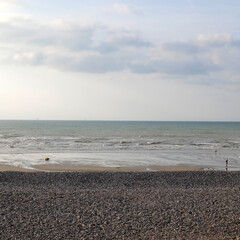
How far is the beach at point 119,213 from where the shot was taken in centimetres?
805

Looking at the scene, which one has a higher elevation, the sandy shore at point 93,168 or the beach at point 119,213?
the beach at point 119,213

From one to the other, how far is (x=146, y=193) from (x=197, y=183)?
14.5 feet

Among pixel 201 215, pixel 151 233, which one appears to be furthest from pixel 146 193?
pixel 151 233

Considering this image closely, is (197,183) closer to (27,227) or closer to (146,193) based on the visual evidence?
(146,193)

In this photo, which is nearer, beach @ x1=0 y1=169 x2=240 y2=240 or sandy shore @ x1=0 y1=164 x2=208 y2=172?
beach @ x1=0 y1=169 x2=240 y2=240

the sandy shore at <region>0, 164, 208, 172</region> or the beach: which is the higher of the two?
the beach

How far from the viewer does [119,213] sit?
31.4ft

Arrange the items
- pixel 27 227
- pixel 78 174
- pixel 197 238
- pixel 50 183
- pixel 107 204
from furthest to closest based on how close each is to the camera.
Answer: pixel 78 174 < pixel 50 183 < pixel 107 204 < pixel 27 227 < pixel 197 238

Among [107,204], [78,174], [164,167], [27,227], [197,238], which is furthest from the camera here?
[164,167]

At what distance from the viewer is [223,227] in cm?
841

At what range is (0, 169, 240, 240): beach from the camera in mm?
8047

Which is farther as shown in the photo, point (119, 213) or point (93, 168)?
point (93, 168)

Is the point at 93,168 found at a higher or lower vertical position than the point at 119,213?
lower

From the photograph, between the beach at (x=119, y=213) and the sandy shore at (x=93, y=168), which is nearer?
the beach at (x=119, y=213)
